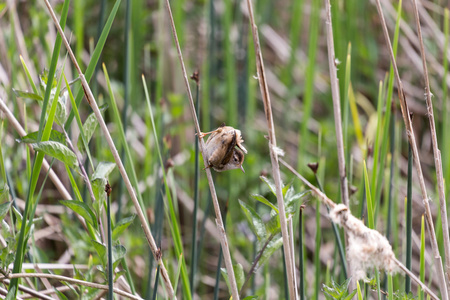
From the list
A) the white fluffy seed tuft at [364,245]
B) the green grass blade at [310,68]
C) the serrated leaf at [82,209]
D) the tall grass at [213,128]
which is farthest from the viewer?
the green grass blade at [310,68]

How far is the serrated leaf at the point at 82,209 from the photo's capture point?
22.3 inches

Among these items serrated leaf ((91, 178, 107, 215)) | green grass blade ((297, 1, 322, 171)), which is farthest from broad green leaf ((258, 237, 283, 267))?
green grass blade ((297, 1, 322, 171))

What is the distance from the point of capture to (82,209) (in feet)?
1.89

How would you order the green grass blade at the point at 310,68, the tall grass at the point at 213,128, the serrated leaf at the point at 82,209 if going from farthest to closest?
the green grass blade at the point at 310,68 → the tall grass at the point at 213,128 → the serrated leaf at the point at 82,209

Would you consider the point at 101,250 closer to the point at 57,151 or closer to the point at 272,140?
the point at 57,151

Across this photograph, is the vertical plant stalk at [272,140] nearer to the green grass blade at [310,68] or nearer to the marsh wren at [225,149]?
the marsh wren at [225,149]

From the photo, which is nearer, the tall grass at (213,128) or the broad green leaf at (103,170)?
the broad green leaf at (103,170)

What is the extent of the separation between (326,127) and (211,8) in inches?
23.3

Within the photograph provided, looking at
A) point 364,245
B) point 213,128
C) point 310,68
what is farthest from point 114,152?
point 213,128

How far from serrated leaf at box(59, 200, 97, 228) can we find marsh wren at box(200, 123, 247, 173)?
149 mm

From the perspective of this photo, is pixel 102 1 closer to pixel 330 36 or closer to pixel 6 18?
pixel 330 36

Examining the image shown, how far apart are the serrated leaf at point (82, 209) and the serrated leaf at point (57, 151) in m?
0.04

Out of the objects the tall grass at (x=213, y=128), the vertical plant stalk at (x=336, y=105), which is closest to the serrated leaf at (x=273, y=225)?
the tall grass at (x=213, y=128)

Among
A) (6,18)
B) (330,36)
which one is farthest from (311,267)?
(6,18)
